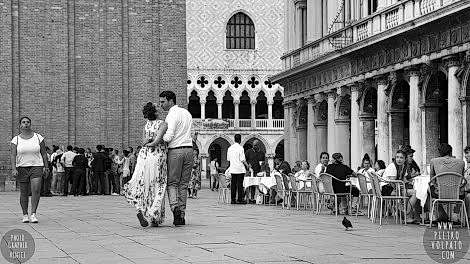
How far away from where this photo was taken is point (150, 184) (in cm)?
1373

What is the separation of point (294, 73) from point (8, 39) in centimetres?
1080

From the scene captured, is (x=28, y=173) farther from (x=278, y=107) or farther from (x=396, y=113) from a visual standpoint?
(x=278, y=107)

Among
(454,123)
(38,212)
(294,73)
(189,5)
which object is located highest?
(189,5)

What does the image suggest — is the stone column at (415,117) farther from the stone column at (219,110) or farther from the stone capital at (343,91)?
the stone column at (219,110)

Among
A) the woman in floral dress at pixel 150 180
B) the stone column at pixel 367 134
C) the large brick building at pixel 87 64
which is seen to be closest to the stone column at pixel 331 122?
the stone column at pixel 367 134

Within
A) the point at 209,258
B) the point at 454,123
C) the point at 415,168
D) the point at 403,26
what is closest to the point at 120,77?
the point at 403,26

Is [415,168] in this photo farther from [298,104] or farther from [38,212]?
[298,104]

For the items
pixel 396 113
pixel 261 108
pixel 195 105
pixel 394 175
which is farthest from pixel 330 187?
pixel 261 108

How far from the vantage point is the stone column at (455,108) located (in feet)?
75.5

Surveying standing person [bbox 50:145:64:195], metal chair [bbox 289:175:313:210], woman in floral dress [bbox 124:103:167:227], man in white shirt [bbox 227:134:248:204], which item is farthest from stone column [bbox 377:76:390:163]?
woman in floral dress [bbox 124:103:167:227]

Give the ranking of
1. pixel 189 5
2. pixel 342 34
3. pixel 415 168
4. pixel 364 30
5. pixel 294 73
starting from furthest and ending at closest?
pixel 189 5 → pixel 294 73 → pixel 342 34 → pixel 364 30 → pixel 415 168

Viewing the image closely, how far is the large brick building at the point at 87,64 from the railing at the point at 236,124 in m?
32.8

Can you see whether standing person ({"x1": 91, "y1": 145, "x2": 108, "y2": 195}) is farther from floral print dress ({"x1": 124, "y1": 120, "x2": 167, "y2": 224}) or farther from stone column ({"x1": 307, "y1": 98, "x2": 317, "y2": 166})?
floral print dress ({"x1": 124, "y1": 120, "x2": 167, "y2": 224})

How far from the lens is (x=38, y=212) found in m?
19.0
